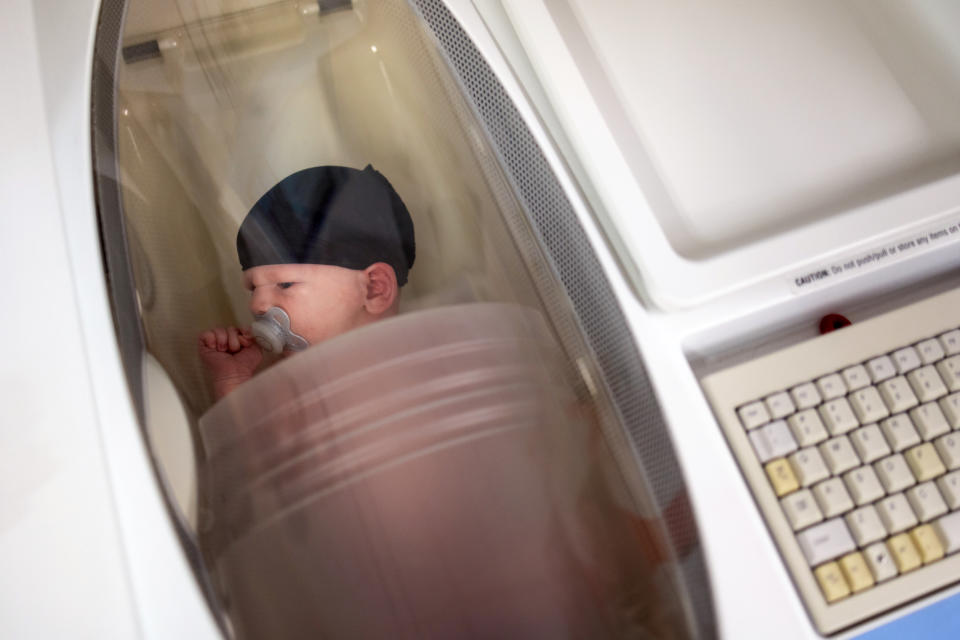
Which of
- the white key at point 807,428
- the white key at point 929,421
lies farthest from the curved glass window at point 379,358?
the white key at point 929,421

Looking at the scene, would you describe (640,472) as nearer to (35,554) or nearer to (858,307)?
(858,307)

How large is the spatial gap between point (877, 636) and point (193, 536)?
56 cm

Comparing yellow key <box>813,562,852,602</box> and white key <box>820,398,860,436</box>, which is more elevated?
white key <box>820,398,860,436</box>

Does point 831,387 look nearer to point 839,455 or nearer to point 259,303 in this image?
point 839,455

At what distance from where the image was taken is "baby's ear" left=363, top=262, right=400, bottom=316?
0.69m

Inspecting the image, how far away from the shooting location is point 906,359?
1.92 feet

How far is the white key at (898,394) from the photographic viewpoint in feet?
1.85

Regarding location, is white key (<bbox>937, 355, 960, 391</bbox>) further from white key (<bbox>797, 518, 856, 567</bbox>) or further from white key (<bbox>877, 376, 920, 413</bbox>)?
white key (<bbox>797, 518, 856, 567</bbox>)

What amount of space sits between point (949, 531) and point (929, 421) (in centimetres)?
9

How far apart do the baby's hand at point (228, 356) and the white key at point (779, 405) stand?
1.48 ft

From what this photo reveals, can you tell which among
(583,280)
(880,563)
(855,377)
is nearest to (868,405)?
(855,377)

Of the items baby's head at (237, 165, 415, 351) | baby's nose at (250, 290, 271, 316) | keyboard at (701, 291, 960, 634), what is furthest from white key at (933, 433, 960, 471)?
baby's nose at (250, 290, 271, 316)

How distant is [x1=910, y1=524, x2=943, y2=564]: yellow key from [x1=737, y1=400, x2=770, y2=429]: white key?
0.14 metres

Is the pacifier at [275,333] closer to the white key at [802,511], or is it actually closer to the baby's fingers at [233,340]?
the baby's fingers at [233,340]
